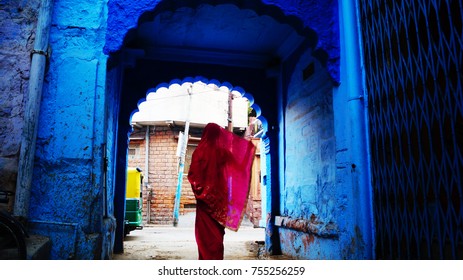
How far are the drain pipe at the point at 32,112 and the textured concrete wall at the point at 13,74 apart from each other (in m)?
0.09

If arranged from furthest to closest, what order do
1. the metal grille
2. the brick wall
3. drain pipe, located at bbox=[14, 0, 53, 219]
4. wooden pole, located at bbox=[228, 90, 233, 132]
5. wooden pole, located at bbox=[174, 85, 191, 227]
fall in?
wooden pole, located at bbox=[228, 90, 233, 132] < the brick wall < wooden pole, located at bbox=[174, 85, 191, 227] < drain pipe, located at bbox=[14, 0, 53, 219] < the metal grille

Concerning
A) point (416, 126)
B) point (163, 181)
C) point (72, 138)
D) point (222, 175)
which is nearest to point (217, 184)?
point (222, 175)

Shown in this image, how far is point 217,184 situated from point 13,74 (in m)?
2.47

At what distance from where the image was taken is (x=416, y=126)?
2.90 metres

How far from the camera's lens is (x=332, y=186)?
485cm

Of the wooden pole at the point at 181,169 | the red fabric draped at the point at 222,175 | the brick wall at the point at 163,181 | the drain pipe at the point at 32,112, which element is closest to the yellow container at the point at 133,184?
the wooden pole at the point at 181,169

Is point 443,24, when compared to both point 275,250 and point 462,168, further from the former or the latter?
point 275,250

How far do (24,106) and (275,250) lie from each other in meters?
4.83

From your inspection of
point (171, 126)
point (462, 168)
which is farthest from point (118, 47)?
point (171, 126)

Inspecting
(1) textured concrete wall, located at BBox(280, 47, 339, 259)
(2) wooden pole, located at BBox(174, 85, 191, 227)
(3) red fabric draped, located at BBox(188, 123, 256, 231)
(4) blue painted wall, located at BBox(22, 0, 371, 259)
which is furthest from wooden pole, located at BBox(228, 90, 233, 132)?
(3) red fabric draped, located at BBox(188, 123, 256, 231)

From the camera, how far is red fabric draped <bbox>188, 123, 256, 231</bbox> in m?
4.48

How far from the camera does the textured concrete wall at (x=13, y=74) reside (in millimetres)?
3314

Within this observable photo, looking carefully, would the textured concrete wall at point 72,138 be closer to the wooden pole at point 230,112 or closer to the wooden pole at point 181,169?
the wooden pole at point 181,169

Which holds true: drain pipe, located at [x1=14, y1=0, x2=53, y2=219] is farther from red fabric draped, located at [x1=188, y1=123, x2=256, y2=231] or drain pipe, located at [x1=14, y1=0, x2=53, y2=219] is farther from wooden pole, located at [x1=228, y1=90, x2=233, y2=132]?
wooden pole, located at [x1=228, y1=90, x2=233, y2=132]
